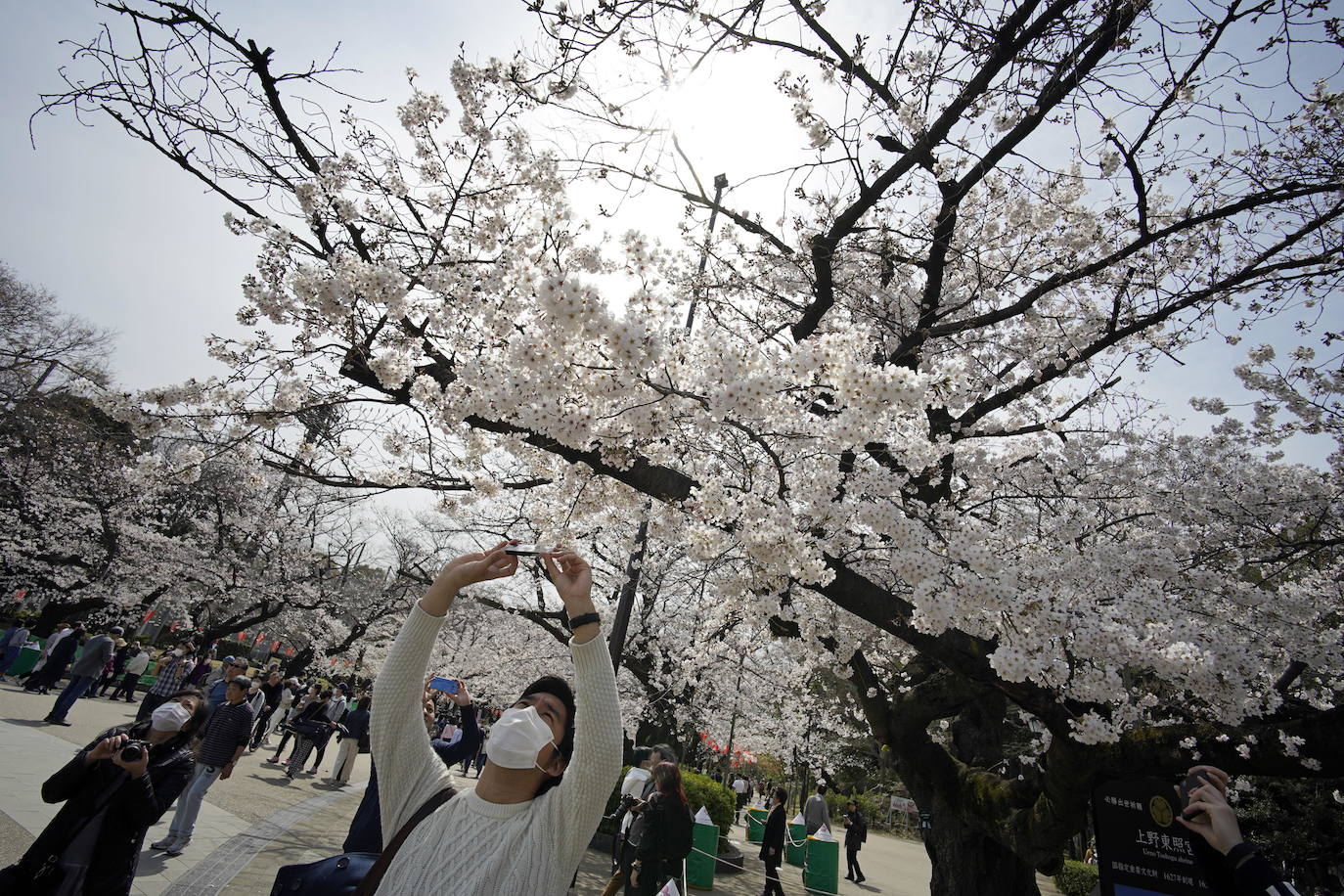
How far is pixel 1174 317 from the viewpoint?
684cm

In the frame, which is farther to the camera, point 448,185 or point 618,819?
point 618,819

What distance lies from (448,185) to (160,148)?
6.76 feet

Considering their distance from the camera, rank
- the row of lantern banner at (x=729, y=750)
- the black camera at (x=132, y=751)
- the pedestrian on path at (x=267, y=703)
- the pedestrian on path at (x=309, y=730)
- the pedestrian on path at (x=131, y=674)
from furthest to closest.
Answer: the row of lantern banner at (x=729, y=750), the pedestrian on path at (x=131, y=674), the pedestrian on path at (x=267, y=703), the pedestrian on path at (x=309, y=730), the black camera at (x=132, y=751)

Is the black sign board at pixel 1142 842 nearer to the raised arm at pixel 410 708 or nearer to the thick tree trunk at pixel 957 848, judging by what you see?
the thick tree trunk at pixel 957 848

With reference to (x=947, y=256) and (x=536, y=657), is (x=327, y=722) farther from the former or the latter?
(x=947, y=256)

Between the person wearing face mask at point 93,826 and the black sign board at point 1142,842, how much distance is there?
6079 millimetres

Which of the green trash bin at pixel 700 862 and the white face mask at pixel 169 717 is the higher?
the white face mask at pixel 169 717

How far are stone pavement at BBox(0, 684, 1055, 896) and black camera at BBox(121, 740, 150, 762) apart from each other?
224 centimetres

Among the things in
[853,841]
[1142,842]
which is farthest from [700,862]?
[853,841]

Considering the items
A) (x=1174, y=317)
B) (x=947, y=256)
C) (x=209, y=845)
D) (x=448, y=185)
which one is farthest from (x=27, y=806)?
(x=1174, y=317)

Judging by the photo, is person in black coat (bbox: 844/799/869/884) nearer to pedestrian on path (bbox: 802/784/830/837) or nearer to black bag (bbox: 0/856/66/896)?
pedestrian on path (bbox: 802/784/830/837)

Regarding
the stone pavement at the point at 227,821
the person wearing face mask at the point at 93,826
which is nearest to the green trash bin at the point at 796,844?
the stone pavement at the point at 227,821

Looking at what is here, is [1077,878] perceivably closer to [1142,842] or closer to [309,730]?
[1142,842]

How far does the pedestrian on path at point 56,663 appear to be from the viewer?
42.7 feet
